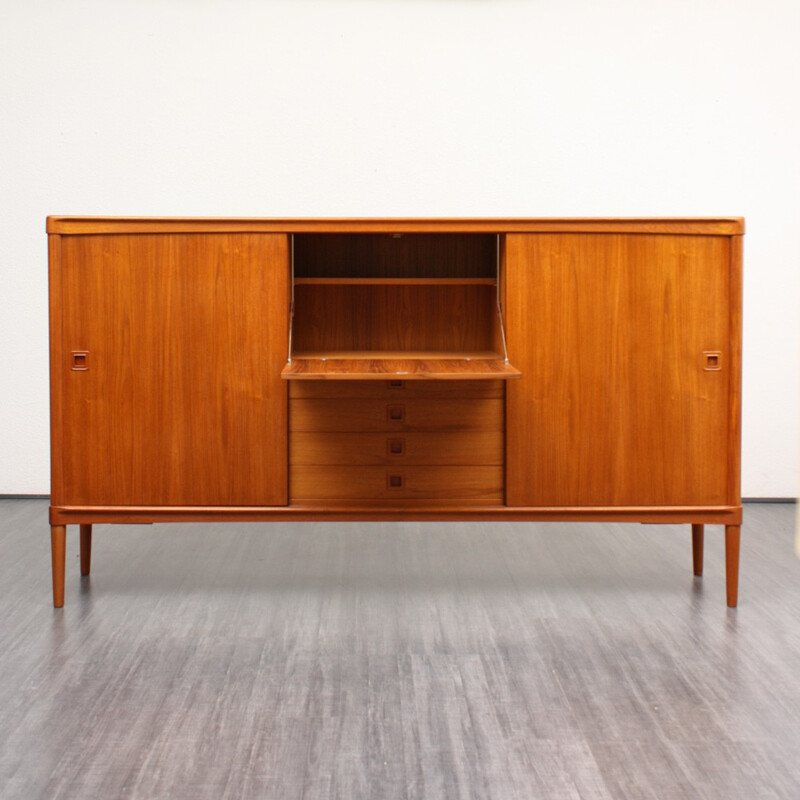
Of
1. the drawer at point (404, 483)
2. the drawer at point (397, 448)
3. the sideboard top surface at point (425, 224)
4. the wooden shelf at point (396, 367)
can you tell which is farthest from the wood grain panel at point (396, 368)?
the sideboard top surface at point (425, 224)

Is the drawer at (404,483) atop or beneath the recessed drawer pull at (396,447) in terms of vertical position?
beneath

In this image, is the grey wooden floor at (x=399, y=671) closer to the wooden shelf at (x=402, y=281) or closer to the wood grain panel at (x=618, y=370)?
the wood grain panel at (x=618, y=370)

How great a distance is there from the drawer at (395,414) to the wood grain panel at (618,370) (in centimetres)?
10

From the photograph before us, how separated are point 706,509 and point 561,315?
0.78 meters

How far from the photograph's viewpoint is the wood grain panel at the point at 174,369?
2975mm

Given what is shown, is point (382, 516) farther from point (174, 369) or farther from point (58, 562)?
point (58, 562)

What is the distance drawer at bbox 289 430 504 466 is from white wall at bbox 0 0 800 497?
1822 mm
